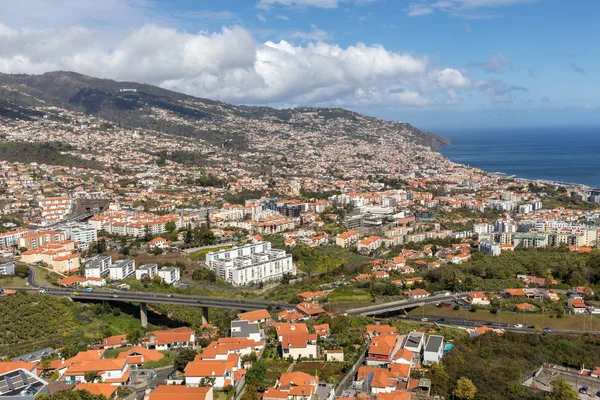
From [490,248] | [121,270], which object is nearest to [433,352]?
[490,248]

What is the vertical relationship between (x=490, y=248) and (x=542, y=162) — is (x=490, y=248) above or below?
below

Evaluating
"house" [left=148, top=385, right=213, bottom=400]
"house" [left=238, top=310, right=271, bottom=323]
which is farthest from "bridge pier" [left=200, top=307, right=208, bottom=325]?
"house" [left=148, top=385, right=213, bottom=400]

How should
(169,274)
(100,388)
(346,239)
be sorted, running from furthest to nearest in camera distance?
(346,239), (169,274), (100,388)

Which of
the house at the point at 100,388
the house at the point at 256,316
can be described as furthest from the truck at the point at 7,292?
the house at the point at 100,388

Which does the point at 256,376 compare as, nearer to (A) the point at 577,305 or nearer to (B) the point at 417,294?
(B) the point at 417,294

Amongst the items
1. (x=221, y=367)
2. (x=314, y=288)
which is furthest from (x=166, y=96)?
(x=221, y=367)

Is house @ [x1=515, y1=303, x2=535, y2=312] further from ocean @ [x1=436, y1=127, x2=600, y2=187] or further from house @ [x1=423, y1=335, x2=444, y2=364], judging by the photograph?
ocean @ [x1=436, y1=127, x2=600, y2=187]
